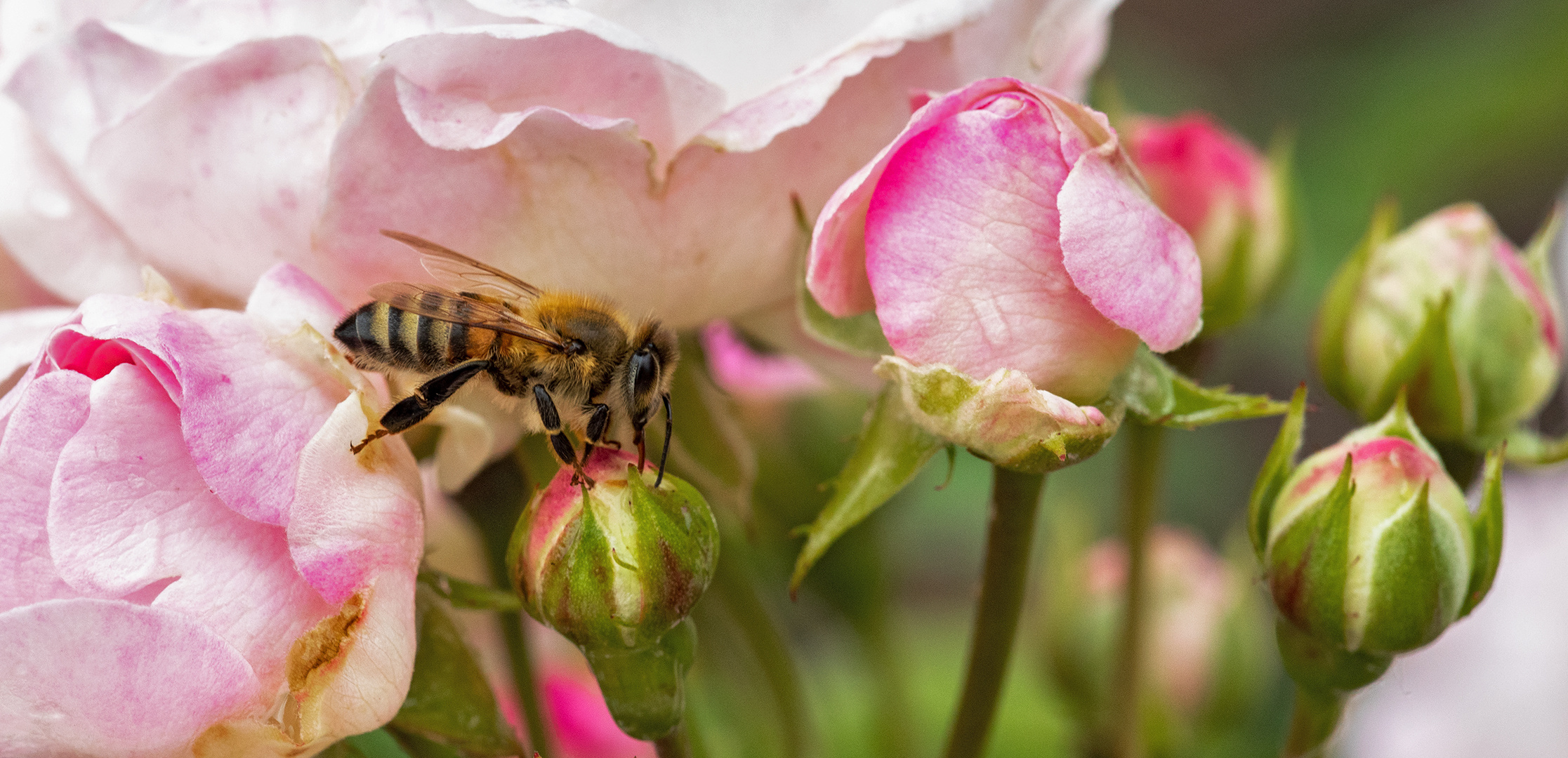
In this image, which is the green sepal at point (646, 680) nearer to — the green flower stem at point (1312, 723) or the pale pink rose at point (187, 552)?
the pale pink rose at point (187, 552)

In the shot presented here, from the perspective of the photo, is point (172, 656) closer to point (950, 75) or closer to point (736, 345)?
point (950, 75)

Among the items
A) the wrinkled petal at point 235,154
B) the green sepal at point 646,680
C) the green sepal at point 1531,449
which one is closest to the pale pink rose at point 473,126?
the wrinkled petal at point 235,154

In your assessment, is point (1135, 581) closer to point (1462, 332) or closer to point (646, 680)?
point (1462, 332)

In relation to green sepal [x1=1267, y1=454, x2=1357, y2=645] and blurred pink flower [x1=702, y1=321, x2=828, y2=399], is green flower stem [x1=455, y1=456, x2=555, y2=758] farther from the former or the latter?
green sepal [x1=1267, y1=454, x2=1357, y2=645]

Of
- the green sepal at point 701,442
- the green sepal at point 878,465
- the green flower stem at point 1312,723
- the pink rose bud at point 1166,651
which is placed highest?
the green sepal at point 878,465

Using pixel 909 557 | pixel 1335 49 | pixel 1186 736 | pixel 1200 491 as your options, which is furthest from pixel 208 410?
pixel 1335 49

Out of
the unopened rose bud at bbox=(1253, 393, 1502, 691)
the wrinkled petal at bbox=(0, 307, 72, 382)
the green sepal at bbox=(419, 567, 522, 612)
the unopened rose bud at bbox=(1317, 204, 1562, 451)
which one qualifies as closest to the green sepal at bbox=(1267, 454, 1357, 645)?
the unopened rose bud at bbox=(1253, 393, 1502, 691)
